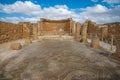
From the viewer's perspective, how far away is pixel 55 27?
2988cm

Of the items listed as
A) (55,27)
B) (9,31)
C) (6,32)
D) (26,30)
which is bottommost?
(6,32)

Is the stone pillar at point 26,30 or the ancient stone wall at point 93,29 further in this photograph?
the stone pillar at point 26,30

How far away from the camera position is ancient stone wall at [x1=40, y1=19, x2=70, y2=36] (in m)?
29.1

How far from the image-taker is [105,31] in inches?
752

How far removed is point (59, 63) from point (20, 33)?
15858 millimetres

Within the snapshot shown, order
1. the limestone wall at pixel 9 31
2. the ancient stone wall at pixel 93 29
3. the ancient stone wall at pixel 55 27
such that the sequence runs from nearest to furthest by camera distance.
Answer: the limestone wall at pixel 9 31 → the ancient stone wall at pixel 93 29 → the ancient stone wall at pixel 55 27

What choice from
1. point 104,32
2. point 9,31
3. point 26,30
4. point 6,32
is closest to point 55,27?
point 26,30

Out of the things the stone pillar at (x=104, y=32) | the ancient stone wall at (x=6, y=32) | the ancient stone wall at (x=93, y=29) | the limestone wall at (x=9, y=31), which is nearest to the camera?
the ancient stone wall at (x=6, y=32)

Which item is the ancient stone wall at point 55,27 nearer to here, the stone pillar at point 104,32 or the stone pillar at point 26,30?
the stone pillar at point 26,30

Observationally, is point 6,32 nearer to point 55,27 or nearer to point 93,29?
point 93,29

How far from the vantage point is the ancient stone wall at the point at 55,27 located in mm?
29125

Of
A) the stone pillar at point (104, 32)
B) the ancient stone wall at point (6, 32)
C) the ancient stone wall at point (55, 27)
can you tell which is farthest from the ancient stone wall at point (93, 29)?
the ancient stone wall at point (6, 32)

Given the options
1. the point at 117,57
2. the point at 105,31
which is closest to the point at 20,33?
the point at 105,31

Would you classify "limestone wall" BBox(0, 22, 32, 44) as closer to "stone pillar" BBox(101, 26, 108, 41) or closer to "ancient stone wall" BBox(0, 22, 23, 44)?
"ancient stone wall" BBox(0, 22, 23, 44)
